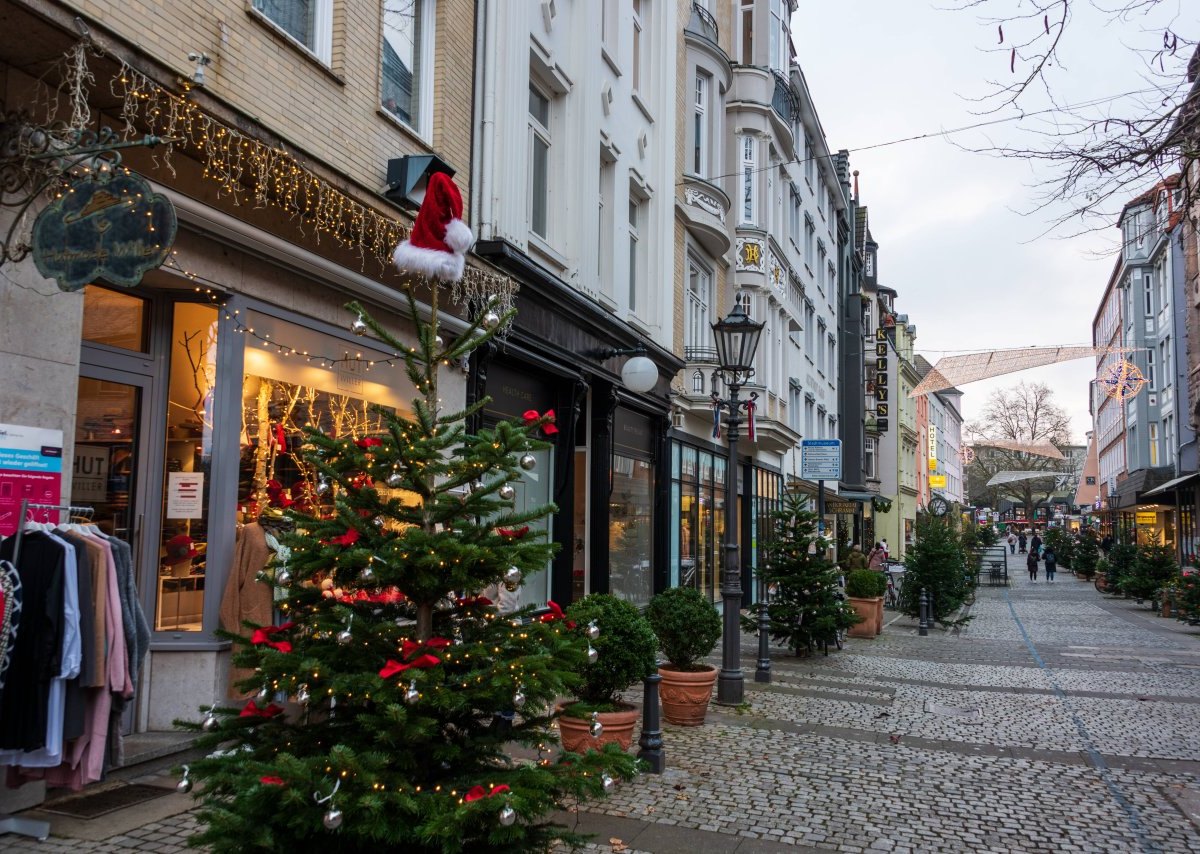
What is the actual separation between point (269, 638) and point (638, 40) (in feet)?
51.7

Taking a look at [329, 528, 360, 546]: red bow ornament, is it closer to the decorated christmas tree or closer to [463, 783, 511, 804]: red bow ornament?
the decorated christmas tree

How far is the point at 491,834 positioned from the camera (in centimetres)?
392

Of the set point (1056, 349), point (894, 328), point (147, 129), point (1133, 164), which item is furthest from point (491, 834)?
point (894, 328)

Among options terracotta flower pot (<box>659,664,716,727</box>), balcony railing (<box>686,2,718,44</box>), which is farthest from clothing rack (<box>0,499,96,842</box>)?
balcony railing (<box>686,2,718,44</box>)

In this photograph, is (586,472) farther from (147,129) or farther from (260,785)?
(260,785)

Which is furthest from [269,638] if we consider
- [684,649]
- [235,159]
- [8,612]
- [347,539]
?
[684,649]

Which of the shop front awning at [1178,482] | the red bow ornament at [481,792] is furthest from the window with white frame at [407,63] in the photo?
the shop front awning at [1178,482]

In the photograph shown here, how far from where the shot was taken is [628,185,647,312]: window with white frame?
17.5 meters

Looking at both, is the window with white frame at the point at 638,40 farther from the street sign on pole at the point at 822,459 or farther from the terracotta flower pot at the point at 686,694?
the terracotta flower pot at the point at 686,694

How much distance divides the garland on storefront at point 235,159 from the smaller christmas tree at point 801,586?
694 centimetres

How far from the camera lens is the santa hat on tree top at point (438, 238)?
5.10m

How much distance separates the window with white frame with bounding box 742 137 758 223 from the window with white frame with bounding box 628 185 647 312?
22.2 feet

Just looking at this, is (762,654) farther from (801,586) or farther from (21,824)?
(21,824)

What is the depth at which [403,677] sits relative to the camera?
4027mm
